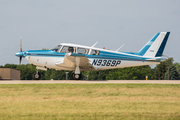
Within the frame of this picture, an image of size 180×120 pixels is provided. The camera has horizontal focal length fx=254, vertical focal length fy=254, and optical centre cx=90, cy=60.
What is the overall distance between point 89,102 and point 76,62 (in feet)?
25.5

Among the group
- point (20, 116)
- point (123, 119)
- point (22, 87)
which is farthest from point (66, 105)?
point (22, 87)

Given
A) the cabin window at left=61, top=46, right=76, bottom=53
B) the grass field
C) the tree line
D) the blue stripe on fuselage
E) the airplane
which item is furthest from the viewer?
the tree line

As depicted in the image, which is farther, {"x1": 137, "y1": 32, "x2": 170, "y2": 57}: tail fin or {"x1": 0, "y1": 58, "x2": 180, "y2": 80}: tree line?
{"x1": 0, "y1": 58, "x2": 180, "y2": 80}: tree line

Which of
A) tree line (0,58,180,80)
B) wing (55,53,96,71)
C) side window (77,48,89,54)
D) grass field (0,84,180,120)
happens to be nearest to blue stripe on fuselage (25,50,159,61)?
side window (77,48,89,54)

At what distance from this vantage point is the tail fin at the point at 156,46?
766 inches

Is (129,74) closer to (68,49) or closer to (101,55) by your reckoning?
(101,55)

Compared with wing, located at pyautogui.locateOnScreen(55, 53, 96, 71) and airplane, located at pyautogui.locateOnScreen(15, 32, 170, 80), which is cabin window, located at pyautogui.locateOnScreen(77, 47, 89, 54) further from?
wing, located at pyautogui.locateOnScreen(55, 53, 96, 71)

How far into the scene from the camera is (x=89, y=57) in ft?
60.7

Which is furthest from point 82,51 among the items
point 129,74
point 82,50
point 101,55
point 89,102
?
point 129,74

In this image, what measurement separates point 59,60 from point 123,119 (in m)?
11.0

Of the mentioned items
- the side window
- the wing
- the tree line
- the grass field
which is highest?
the side window

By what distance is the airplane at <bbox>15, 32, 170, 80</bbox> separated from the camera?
18.2 metres

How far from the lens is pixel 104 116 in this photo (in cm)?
840

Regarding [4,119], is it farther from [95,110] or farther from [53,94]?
[53,94]
